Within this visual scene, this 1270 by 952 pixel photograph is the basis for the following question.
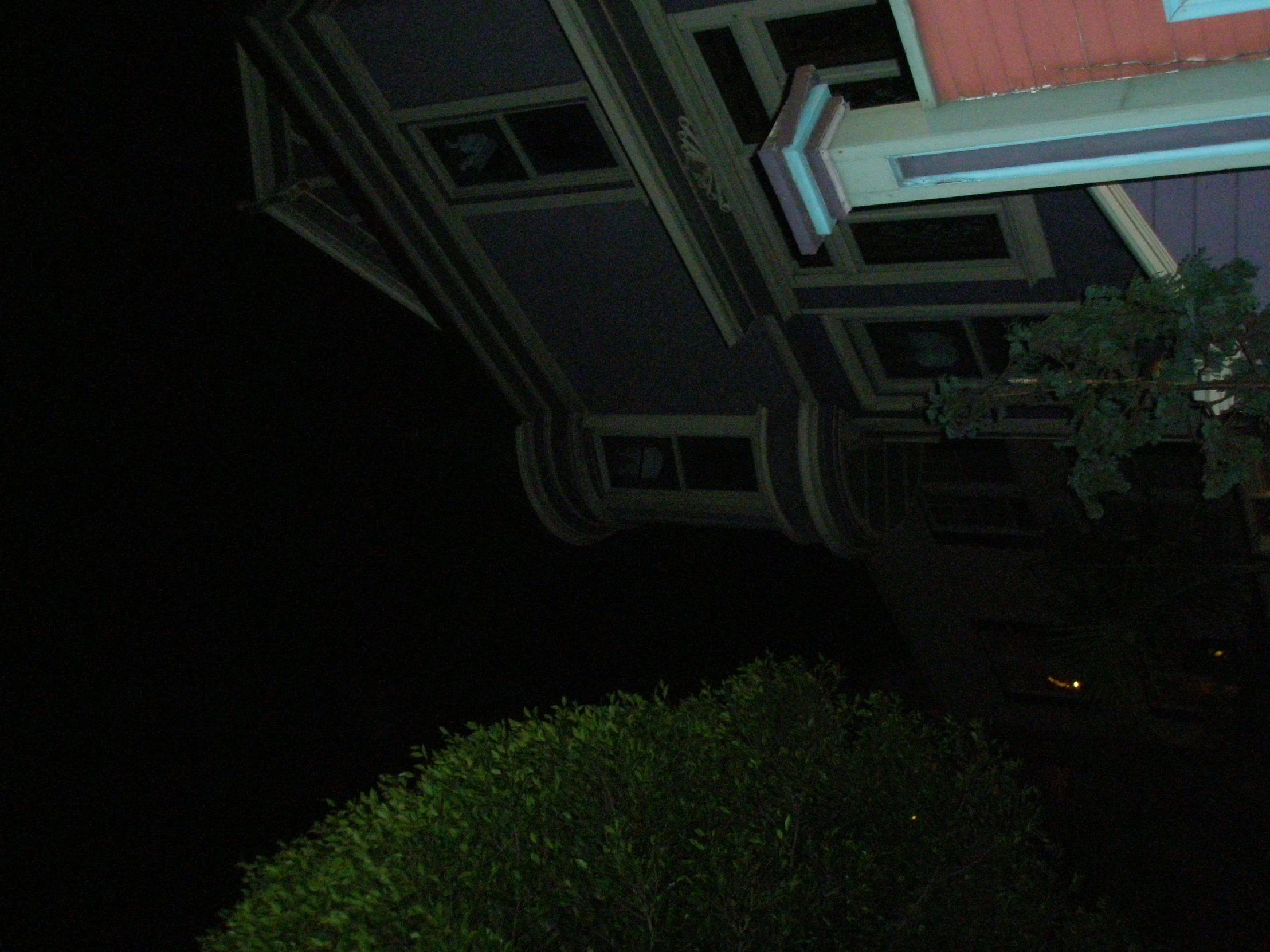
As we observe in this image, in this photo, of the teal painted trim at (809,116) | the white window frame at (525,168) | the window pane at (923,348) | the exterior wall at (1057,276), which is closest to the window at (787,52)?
the white window frame at (525,168)

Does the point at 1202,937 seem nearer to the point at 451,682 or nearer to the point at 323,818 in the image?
the point at 451,682

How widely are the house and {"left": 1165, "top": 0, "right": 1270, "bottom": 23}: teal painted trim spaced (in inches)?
17.7

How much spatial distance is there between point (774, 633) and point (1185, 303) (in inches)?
426

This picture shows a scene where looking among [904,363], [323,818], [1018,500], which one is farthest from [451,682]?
[1018,500]

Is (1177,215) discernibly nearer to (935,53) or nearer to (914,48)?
(935,53)

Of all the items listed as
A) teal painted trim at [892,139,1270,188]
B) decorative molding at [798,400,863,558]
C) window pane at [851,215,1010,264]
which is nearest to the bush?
decorative molding at [798,400,863,558]

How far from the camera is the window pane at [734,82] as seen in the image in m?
9.79

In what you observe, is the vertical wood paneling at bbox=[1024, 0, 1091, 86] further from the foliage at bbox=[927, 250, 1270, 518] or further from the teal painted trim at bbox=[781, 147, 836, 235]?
the foliage at bbox=[927, 250, 1270, 518]

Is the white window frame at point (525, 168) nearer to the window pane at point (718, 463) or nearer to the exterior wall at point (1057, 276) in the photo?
the exterior wall at point (1057, 276)

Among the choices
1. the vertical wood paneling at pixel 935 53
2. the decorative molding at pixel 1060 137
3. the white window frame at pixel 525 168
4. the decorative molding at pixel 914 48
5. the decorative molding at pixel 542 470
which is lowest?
the decorative molding at pixel 1060 137

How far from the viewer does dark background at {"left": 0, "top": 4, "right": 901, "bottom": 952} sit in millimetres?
11055

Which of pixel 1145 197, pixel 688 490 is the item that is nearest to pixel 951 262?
pixel 1145 197

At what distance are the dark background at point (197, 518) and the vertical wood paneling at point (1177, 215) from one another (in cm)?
855

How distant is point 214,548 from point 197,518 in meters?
0.40
